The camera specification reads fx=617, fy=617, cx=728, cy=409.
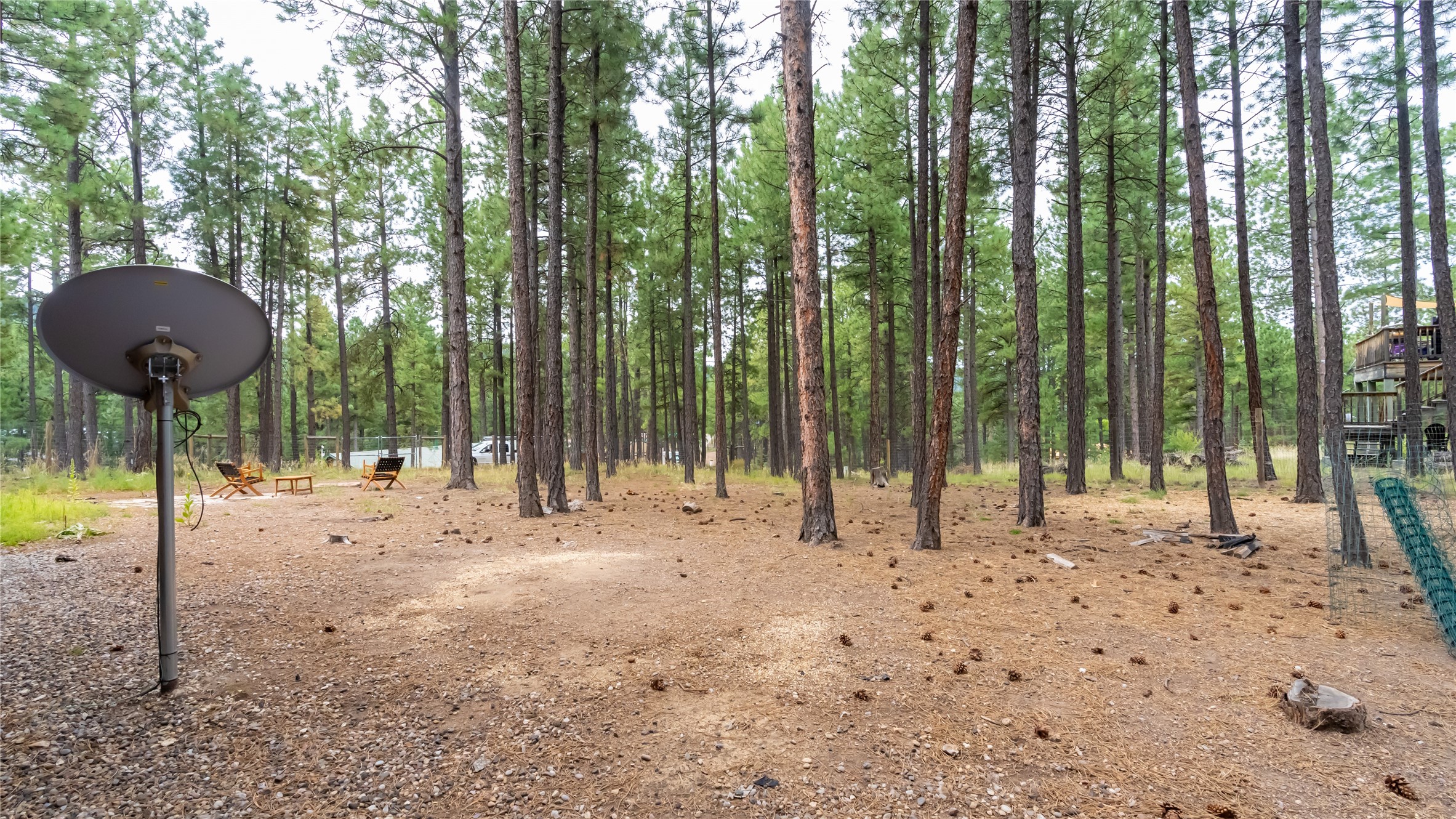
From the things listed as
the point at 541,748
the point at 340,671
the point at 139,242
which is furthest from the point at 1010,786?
the point at 139,242

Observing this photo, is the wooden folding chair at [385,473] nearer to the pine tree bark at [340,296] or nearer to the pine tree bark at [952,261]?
the pine tree bark at [340,296]

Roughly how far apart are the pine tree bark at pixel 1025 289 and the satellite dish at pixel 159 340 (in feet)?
28.8

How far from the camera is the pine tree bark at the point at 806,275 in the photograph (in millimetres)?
7395

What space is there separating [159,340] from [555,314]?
7.97m

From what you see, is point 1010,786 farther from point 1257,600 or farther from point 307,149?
point 307,149

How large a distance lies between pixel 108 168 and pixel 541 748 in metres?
24.9

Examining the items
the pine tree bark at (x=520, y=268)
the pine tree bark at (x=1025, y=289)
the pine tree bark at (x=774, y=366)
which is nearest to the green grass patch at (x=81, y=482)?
the pine tree bark at (x=520, y=268)

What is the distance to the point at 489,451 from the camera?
31609 mm

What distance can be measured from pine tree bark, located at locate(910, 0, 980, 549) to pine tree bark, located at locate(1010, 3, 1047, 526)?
7.95ft

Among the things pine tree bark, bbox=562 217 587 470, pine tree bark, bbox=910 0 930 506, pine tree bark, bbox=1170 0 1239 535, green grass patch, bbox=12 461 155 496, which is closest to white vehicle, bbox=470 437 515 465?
pine tree bark, bbox=562 217 587 470

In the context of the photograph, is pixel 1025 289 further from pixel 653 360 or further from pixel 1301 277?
pixel 653 360

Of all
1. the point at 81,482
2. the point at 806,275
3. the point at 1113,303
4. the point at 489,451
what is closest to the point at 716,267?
the point at 806,275

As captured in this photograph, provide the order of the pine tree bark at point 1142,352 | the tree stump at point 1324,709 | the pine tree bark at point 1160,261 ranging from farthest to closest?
the pine tree bark at point 1142,352, the pine tree bark at point 1160,261, the tree stump at point 1324,709

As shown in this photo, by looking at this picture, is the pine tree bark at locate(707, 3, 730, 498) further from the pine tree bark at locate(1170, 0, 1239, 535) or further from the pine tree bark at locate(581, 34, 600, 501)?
the pine tree bark at locate(1170, 0, 1239, 535)
